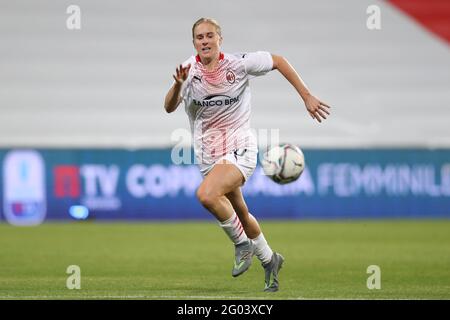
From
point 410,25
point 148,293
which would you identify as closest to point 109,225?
point 410,25

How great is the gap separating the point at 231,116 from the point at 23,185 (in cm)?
924

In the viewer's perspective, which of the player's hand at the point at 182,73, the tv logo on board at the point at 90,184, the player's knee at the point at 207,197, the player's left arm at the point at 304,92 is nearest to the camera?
the player's hand at the point at 182,73

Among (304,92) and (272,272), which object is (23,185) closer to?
(272,272)

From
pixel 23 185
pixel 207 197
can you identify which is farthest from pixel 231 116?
pixel 23 185

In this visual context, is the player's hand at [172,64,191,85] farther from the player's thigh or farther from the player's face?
the player's thigh

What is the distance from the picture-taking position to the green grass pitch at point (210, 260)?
7.70 m

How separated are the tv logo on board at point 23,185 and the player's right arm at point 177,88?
9.14m

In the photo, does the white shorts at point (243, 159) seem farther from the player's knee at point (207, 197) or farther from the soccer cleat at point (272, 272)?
the soccer cleat at point (272, 272)

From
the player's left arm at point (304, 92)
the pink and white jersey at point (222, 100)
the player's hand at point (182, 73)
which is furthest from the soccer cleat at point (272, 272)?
the player's hand at point (182, 73)

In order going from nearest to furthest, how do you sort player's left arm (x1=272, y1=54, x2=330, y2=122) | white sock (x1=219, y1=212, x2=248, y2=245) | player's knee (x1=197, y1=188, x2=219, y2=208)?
player's knee (x1=197, y1=188, x2=219, y2=208)
player's left arm (x1=272, y1=54, x2=330, y2=122)
white sock (x1=219, y1=212, x2=248, y2=245)

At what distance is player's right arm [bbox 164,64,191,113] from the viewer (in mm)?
7281

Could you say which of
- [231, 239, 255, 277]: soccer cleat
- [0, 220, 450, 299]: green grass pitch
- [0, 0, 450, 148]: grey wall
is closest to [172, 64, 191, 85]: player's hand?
[231, 239, 255, 277]: soccer cleat

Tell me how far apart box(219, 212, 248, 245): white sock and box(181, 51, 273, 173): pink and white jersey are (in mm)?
537

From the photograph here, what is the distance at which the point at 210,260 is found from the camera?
1081 centimetres
